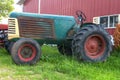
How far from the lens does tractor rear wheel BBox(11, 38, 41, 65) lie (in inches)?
360

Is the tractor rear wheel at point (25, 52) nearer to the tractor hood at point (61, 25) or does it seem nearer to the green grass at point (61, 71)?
the green grass at point (61, 71)

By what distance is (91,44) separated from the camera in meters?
9.94

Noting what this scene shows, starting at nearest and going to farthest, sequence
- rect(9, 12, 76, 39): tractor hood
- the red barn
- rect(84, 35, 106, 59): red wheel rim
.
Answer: rect(84, 35, 106, 59): red wheel rim < rect(9, 12, 76, 39): tractor hood < the red barn

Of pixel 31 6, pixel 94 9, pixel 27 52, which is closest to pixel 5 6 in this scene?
pixel 31 6

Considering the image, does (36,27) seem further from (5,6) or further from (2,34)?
(5,6)

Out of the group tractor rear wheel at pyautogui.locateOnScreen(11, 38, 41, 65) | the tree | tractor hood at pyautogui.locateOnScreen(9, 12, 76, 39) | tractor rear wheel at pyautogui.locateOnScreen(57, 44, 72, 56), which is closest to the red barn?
tractor rear wheel at pyautogui.locateOnScreen(57, 44, 72, 56)

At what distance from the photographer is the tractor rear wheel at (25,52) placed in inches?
360

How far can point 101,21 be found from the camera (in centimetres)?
1448

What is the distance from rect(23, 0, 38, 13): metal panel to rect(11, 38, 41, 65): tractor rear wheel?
13.9 m

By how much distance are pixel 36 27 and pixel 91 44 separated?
1696 millimetres

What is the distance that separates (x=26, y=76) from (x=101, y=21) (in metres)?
7.49

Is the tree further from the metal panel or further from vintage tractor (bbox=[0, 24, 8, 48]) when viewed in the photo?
vintage tractor (bbox=[0, 24, 8, 48])

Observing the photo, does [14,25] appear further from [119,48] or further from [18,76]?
[119,48]

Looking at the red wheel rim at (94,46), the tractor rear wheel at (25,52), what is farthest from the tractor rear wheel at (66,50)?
the tractor rear wheel at (25,52)
